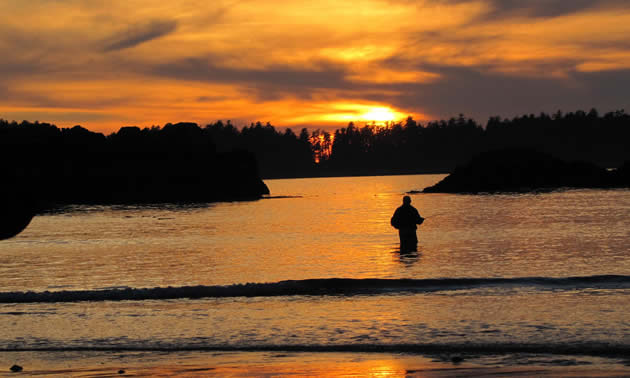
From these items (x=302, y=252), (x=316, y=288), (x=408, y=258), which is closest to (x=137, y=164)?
(x=302, y=252)

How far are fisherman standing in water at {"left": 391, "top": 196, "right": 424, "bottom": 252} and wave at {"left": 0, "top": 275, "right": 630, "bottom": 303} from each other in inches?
238

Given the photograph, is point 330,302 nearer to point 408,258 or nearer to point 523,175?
point 408,258

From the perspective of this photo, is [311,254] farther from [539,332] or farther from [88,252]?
[539,332]

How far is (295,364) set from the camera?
33.3 ft

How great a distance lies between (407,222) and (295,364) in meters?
16.6

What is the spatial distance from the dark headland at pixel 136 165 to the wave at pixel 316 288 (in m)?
A: 109

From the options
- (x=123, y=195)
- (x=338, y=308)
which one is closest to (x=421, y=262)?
(x=338, y=308)

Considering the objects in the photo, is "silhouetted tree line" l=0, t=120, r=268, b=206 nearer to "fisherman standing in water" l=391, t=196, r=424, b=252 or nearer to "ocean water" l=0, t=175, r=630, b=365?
"ocean water" l=0, t=175, r=630, b=365

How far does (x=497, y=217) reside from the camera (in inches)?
2729

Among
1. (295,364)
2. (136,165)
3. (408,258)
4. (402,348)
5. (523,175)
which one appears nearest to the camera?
(295,364)

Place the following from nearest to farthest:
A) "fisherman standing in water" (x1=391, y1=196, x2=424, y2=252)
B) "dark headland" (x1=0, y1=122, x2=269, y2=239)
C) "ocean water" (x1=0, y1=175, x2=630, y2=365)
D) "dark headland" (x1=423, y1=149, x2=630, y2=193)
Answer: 1. "ocean water" (x1=0, y1=175, x2=630, y2=365)
2. "fisherman standing in water" (x1=391, y1=196, x2=424, y2=252)
3. "dark headland" (x1=0, y1=122, x2=269, y2=239)
4. "dark headland" (x1=423, y1=149, x2=630, y2=193)

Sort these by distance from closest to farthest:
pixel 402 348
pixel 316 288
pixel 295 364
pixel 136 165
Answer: pixel 295 364 → pixel 402 348 → pixel 316 288 → pixel 136 165

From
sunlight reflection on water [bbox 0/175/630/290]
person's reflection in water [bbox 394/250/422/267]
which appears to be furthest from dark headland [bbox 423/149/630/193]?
person's reflection in water [bbox 394/250/422/267]

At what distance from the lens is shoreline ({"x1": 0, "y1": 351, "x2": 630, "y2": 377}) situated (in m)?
9.53
